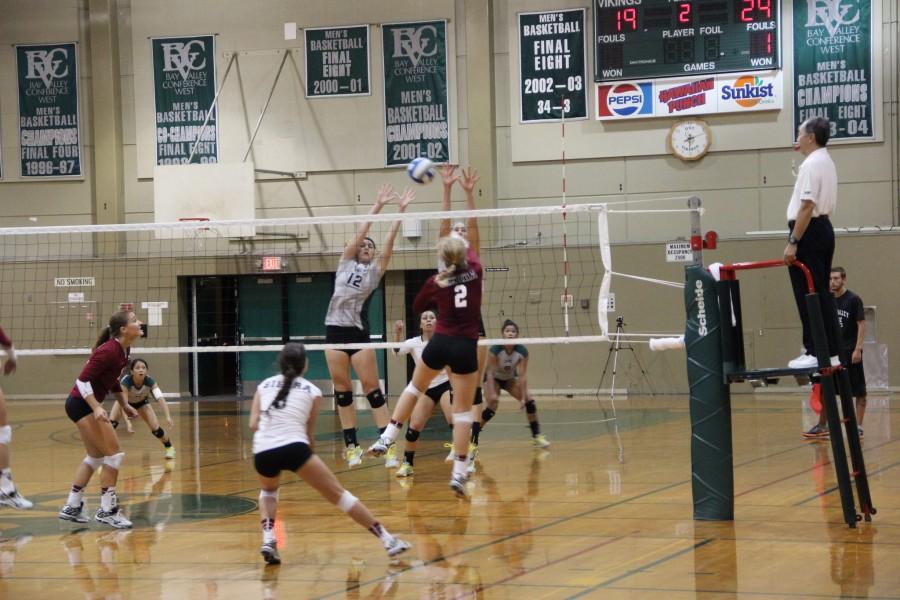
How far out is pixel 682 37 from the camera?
18891 mm

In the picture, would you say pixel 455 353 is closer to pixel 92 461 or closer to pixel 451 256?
pixel 451 256

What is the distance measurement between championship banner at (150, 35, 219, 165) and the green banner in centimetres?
193

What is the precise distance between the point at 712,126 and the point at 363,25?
21.4 feet

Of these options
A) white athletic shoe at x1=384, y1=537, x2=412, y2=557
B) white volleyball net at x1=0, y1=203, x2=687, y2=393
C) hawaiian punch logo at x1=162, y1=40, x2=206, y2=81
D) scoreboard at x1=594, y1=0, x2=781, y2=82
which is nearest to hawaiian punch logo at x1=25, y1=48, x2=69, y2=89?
hawaiian punch logo at x1=162, y1=40, x2=206, y2=81

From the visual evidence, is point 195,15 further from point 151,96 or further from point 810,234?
point 810,234

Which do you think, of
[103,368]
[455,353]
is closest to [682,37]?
[455,353]

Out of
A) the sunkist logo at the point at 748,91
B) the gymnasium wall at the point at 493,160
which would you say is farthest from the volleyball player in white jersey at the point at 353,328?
the sunkist logo at the point at 748,91

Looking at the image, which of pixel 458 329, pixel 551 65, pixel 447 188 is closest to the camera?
pixel 458 329

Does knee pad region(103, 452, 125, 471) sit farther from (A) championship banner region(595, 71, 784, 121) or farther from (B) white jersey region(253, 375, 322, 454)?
(A) championship banner region(595, 71, 784, 121)

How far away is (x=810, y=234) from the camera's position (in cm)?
709

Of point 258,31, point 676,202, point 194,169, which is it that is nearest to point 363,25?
point 258,31

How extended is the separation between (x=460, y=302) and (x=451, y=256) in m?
Result: 0.38

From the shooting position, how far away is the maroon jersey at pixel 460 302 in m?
8.13

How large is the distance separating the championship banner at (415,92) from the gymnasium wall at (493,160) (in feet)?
0.62
